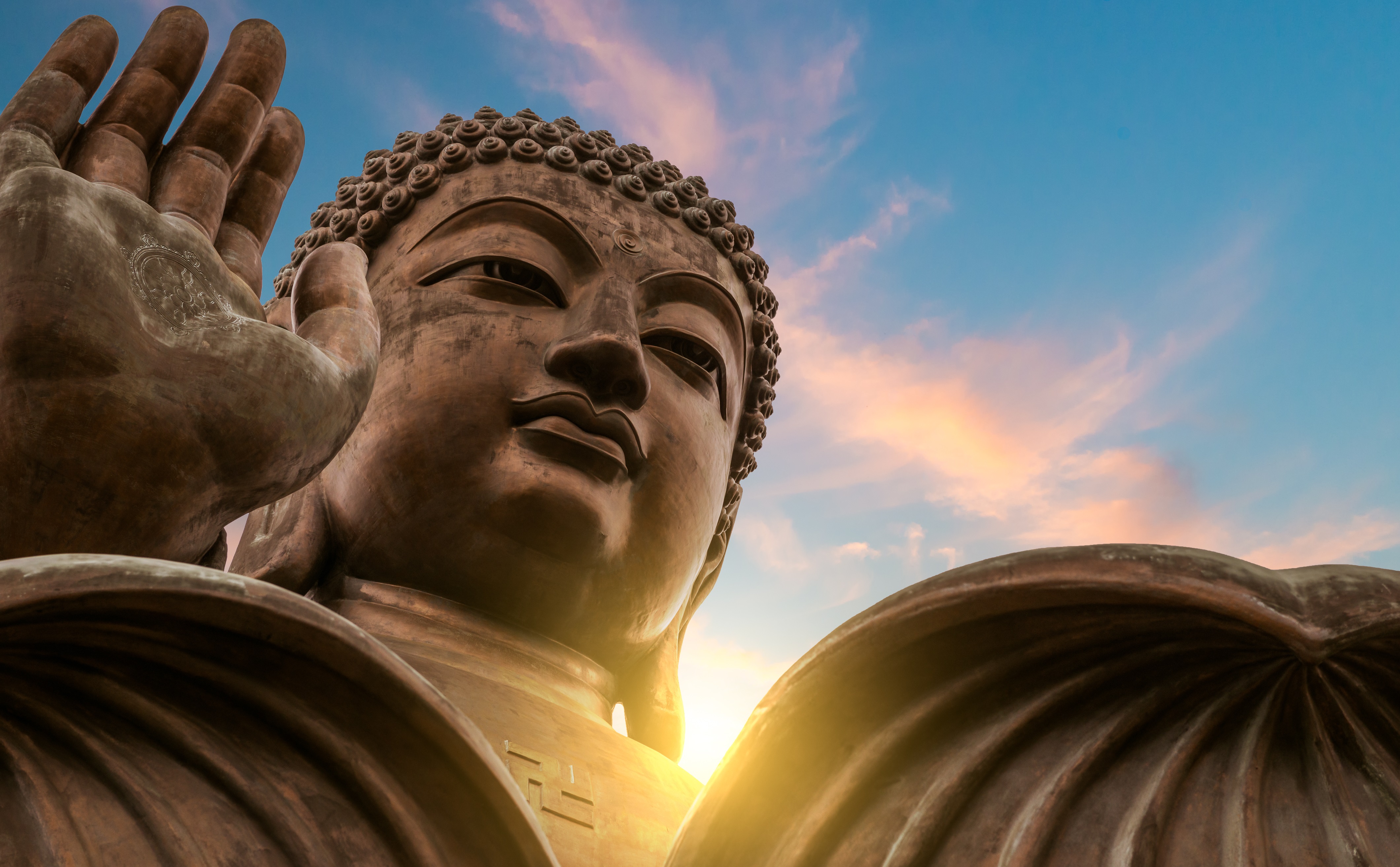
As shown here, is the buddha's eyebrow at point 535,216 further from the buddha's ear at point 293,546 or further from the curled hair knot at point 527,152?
the buddha's ear at point 293,546

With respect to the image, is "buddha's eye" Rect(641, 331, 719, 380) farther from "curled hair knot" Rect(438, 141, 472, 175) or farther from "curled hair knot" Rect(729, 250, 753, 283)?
"curled hair knot" Rect(438, 141, 472, 175)

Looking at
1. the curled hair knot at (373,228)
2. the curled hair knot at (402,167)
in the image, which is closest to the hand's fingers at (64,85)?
the curled hair knot at (373,228)

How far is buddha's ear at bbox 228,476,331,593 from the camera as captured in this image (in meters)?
3.60

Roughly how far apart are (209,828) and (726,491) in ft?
10.2

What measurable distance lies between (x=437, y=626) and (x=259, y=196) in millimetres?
1401

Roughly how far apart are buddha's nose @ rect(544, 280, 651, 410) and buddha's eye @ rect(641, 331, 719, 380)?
0.85ft

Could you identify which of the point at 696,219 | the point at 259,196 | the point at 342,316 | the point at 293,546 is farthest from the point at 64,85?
the point at 696,219

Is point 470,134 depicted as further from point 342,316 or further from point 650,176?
point 342,316

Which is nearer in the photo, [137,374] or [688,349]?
[137,374]

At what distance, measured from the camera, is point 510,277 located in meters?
3.86

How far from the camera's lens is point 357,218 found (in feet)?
14.3

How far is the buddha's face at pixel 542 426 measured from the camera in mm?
3467

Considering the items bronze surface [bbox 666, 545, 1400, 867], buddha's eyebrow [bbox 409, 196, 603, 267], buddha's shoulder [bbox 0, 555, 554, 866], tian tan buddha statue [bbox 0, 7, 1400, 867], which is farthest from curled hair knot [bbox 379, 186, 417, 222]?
bronze surface [bbox 666, 545, 1400, 867]

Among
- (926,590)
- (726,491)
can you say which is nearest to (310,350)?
(926,590)
